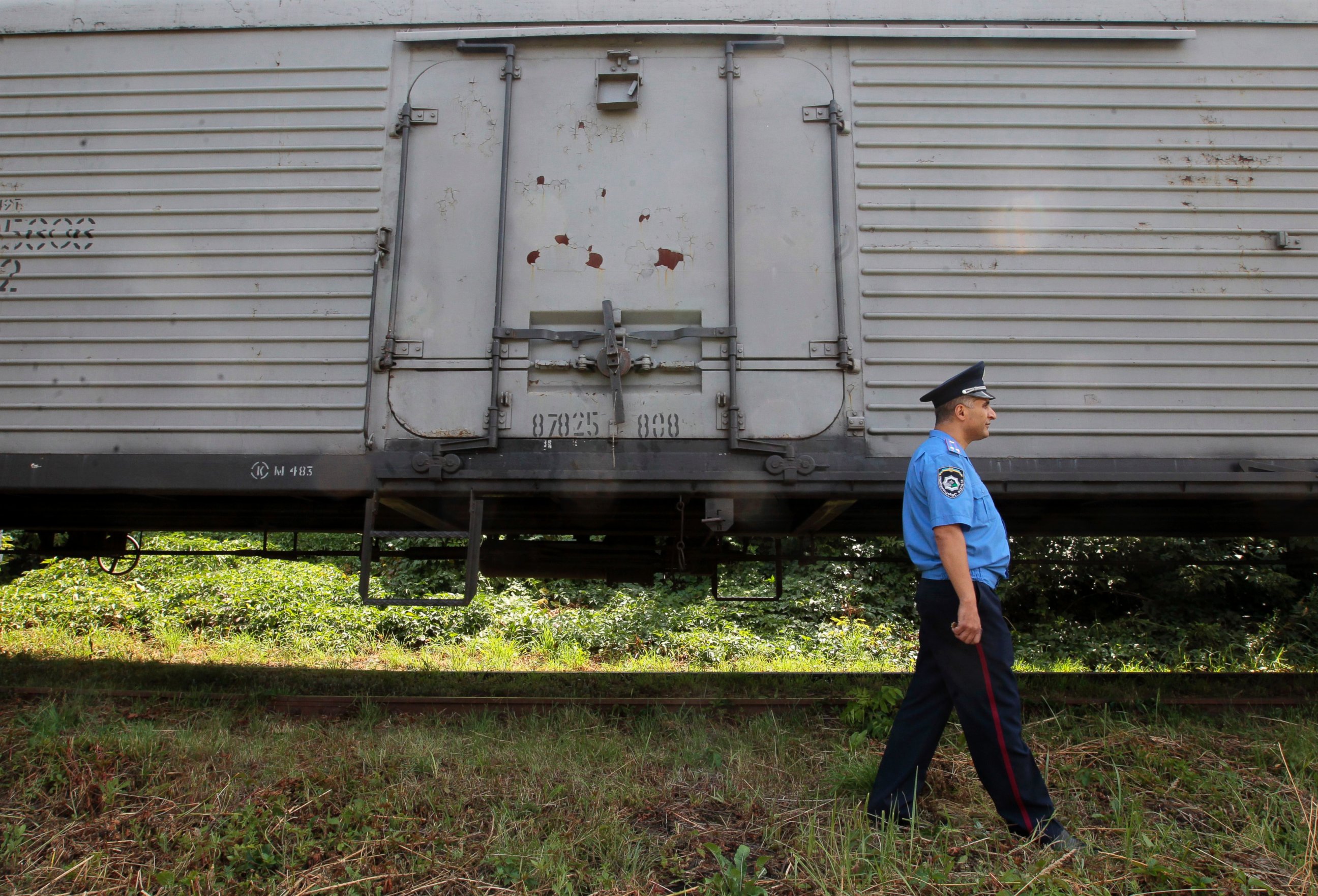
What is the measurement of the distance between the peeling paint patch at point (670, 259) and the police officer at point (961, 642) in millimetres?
1632

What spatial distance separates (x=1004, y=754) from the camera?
2738 mm

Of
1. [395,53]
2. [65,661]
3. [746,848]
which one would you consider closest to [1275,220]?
[746,848]

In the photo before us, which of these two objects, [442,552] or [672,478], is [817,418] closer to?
[672,478]

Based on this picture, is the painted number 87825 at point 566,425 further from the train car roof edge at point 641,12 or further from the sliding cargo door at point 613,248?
the train car roof edge at point 641,12

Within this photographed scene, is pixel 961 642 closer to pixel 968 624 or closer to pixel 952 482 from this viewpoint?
pixel 968 624

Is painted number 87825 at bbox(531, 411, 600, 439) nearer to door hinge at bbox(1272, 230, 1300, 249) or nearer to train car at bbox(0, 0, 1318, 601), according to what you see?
train car at bbox(0, 0, 1318, 601)

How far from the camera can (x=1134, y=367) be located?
13.6 ft

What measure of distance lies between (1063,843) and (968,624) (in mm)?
801

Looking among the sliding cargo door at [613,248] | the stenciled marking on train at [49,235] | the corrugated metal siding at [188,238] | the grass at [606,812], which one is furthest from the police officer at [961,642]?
the stenciled marking on train at [49,235]

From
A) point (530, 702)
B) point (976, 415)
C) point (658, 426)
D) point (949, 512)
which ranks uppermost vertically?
point (658, 426)

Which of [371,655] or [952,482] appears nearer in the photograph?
[952,482]

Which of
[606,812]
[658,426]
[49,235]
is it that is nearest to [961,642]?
[606,812]

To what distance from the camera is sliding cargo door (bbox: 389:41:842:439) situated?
409 cm

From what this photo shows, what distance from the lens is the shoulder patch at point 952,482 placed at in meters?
2.83
